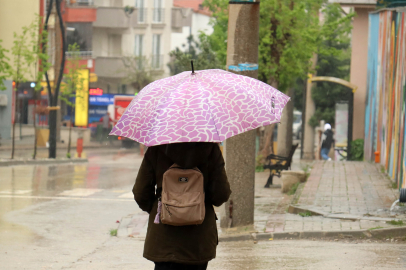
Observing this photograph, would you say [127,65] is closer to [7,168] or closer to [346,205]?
[7,168]

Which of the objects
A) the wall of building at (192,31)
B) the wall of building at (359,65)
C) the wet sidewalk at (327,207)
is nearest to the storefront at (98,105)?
the wall of building at (192,31)

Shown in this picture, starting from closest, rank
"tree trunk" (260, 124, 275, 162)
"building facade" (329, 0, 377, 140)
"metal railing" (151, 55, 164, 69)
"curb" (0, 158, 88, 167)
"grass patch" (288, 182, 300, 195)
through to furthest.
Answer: "grass patch" (288, 182, 300, 195)
"curb" (0, 158, 88, 167)
"tree trunk" (260, 124, 275, 162)
"building facade" (329, 0, 377, 140)
"metal railing" (151, 55, 164, 69)

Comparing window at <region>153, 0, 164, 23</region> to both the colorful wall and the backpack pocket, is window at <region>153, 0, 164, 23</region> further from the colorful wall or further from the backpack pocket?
the backpack pocket

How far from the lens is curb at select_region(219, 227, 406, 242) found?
7.79 m

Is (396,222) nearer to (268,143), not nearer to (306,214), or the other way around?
(306,214)

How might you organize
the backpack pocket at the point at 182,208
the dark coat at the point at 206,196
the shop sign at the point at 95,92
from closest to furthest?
the backpack pocket at the point at 182,208
the dark coat at the point at 206,196
the shop sign at the point at 95,92

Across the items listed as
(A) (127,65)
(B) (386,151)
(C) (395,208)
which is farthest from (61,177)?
(A) (127,65)

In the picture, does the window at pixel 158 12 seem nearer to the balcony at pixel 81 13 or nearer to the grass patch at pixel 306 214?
the balcony at pixel 81 13

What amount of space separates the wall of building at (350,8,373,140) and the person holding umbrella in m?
20.5

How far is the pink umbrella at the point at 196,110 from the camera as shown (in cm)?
384

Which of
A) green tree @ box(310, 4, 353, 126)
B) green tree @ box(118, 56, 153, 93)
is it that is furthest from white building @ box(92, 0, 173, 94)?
green tree @ box(310, 4, 353, 126)

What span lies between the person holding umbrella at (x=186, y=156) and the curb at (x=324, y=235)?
13.1ft

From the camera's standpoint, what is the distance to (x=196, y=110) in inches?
155

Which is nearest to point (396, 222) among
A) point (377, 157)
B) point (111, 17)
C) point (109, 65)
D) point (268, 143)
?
point (377, 157)
